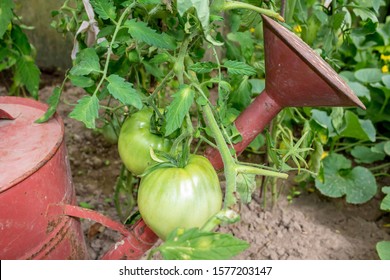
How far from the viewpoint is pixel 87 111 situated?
0.90 m

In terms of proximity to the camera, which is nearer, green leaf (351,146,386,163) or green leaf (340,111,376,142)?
green leaf (340,111,376,142)

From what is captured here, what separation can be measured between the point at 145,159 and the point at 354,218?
107 centimetres

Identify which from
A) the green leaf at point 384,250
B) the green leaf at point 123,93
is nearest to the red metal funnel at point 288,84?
the green leaf at point 123,93

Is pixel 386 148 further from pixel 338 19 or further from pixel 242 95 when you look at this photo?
pixel 242 95

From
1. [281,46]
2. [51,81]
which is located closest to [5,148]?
[281,46]

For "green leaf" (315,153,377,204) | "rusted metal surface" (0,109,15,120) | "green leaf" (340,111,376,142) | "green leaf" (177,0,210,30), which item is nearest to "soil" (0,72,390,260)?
"green leaf" (315,153,377,204)

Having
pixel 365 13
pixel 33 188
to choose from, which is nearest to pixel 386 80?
→ pixel 365 13

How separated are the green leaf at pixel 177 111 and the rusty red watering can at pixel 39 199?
0.87 feet

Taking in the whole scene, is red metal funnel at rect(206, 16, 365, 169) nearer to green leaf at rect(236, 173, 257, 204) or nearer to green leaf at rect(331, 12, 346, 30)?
green leaf at rect(236, 173, 257, 204)

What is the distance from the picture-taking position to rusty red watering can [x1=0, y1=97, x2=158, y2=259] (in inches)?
37.9

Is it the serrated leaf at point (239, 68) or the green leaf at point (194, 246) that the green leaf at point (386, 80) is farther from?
the green leaf at point (194, 246)

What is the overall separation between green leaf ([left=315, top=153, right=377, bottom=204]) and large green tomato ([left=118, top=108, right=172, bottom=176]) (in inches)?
34.7

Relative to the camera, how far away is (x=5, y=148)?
3.39ft
